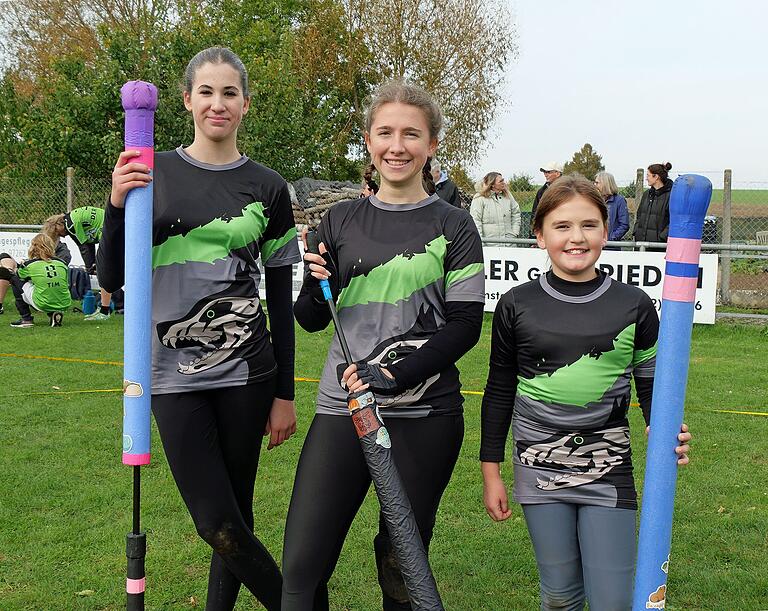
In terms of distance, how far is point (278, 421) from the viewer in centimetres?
304

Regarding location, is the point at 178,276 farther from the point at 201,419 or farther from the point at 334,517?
the point at 334,517

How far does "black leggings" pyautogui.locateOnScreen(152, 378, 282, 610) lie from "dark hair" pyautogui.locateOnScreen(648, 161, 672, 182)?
→ 9336 millimetres

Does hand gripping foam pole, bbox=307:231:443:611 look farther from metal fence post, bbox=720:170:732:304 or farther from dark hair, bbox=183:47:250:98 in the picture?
metal fence post, bbox=720:170:732:304

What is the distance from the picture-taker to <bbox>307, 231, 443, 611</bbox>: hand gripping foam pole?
7.97ft

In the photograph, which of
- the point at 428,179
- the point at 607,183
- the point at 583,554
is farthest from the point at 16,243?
the point at 583,554

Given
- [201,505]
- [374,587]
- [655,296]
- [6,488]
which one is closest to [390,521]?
[201,505]

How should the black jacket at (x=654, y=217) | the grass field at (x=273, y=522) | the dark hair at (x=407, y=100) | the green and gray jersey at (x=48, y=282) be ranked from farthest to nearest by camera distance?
the black jacket at (x=654, y=217) → the green and gray jersey at (x=48, y=282) → the grass field at (x=273, y=522) → the dark hair at (x=407, y=100)

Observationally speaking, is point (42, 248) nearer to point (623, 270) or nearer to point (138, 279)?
point (623, 270)

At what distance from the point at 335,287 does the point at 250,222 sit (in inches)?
14.7

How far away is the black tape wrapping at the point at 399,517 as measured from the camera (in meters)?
2.43

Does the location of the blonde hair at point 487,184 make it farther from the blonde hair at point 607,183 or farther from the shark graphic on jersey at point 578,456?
the shark graphic on jersey at point 578,456

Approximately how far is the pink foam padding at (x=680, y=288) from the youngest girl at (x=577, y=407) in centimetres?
54

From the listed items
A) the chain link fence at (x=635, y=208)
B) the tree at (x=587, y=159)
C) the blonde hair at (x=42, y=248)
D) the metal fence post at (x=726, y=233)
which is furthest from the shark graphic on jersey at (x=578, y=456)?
the tree at (x=587, y=159)

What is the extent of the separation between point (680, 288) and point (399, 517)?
3.21 feet
